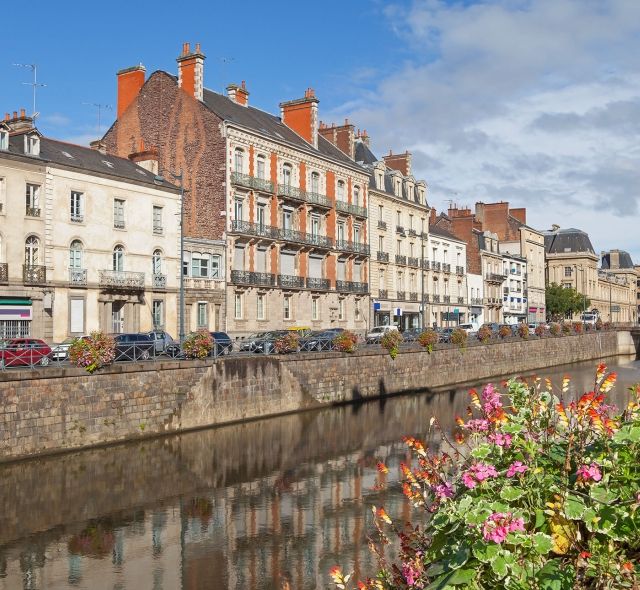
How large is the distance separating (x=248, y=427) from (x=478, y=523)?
23549 millimetres

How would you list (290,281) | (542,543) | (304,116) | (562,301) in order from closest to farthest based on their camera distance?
1. (542,543)
2. (290,281)
3. (304,116)
4. (562,301)

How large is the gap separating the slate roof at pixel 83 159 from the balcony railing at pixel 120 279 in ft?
15.3

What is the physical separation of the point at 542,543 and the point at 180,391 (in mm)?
22178

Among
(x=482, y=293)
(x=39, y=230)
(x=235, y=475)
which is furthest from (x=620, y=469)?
(x=482, y=293)

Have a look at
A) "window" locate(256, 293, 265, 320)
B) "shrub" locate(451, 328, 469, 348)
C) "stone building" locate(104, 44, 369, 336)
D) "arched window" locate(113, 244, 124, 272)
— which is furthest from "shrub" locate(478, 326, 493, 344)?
"arched window" locate(113, 244, 124, 272)

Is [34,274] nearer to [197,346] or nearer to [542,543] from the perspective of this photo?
[197,346]

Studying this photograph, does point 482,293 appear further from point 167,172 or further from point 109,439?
point 109,439

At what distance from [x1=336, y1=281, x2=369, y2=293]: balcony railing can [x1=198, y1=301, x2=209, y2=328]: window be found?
13.5 m

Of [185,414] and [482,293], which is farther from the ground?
[482,293]

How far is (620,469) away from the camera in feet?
17.2

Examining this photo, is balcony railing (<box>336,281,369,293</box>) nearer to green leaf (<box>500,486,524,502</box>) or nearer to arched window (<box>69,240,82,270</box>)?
arched window (<box>69,240,82,270</box>)

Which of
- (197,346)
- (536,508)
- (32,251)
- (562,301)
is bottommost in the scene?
(536,508)

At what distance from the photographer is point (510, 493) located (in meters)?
5.07

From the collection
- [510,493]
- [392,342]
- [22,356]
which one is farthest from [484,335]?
[510,493]
